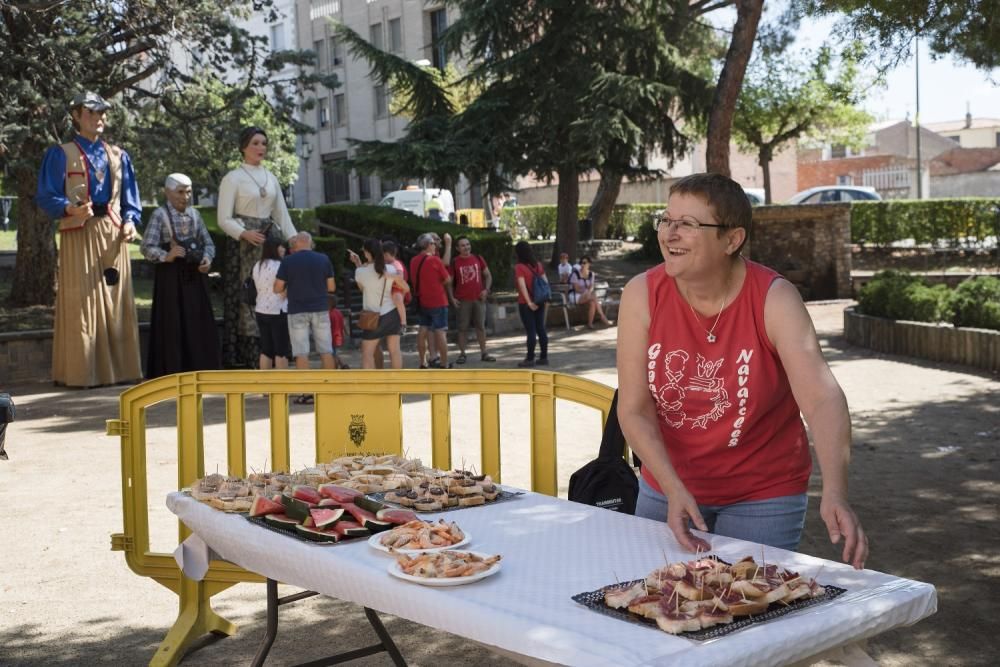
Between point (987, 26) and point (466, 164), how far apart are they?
17.3 m

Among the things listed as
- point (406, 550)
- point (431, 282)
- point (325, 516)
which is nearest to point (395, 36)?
point (431, 282)

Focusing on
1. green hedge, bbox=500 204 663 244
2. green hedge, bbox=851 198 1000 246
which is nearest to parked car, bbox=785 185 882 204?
green hedge, bbox=500 204 663 244

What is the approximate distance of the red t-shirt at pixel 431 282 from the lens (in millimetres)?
15859

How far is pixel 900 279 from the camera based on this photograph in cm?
1867

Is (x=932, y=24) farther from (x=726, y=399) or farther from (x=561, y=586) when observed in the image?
(x=561, y=586)

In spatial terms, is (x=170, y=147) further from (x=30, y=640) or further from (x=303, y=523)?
(x=303, y=523)

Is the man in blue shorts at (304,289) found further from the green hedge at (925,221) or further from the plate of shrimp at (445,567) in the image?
the green hedge at (925,221)

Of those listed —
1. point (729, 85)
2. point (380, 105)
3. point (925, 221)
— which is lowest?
point (925, 221)

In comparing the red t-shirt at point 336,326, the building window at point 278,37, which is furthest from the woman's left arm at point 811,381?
the building window at point 278,37

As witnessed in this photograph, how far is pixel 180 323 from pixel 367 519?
32.4 ft

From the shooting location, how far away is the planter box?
14.8 meters

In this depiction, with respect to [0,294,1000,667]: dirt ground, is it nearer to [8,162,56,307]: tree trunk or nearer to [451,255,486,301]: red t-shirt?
[451,255,486,301]: red t-shirt

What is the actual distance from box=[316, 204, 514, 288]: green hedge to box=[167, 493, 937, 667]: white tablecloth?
2022 cm

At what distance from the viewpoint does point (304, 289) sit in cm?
1204
